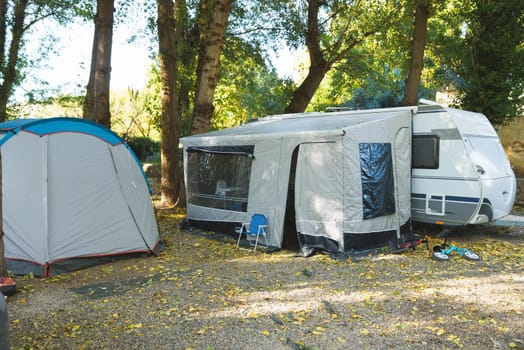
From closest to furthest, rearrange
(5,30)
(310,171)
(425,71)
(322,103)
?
1. (310,171)
2. (5,30)
3. (425,71)
4. (322,103)

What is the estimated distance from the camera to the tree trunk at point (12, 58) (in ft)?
41.5

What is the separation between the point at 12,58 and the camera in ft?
44.2

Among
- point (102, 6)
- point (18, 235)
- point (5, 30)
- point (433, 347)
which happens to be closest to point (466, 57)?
point (102, 6)

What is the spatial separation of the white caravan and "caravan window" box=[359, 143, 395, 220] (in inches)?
30.5

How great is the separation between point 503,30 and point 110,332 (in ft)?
35.1

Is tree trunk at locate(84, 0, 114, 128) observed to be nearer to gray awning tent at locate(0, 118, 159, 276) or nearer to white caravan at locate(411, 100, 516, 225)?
gray awning tent at locate(0, 118, 159, 276)

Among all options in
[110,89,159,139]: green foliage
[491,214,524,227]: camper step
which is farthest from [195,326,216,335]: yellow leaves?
[110,89,159,139]: green foliage

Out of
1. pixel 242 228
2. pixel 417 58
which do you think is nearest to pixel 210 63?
pixel 242 228

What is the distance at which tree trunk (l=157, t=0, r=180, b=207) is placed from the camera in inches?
388

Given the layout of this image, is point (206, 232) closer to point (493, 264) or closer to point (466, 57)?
point (493, 264)

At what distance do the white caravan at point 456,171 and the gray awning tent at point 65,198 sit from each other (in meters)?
4.51

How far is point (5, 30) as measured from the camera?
13.4 meters

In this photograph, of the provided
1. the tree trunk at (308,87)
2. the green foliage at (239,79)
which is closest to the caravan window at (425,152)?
the tree trunk at (308,87)

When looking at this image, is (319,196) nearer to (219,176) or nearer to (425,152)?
(425,152)
